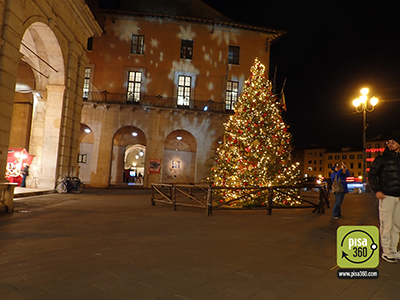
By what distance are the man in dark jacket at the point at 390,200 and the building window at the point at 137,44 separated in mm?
23597

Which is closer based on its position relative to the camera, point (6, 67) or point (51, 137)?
point (6, 67)

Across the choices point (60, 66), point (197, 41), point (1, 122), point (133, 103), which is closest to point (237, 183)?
point (1, 122)

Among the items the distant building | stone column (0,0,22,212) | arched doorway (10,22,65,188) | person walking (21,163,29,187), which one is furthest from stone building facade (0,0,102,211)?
the distant building

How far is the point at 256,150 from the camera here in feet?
39.1

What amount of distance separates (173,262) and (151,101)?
2164cm

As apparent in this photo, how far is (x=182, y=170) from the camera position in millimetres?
27484

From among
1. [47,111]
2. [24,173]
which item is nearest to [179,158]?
[47,111]

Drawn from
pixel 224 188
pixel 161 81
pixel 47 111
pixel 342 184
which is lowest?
pixel 224 188

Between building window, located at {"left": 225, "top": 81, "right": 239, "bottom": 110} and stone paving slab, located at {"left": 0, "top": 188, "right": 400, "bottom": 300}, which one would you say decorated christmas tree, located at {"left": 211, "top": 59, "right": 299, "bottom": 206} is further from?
building window, located at {"left": 225, "top": 81, "right": 239, "bottom": 110}

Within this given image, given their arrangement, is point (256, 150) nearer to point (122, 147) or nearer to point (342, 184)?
point (342, 184)

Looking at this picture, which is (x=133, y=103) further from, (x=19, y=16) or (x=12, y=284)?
(x=12, y=284)

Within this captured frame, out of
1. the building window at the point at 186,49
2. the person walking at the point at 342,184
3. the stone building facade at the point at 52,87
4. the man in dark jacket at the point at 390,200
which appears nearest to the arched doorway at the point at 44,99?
the stone building facade at the point at 52,87

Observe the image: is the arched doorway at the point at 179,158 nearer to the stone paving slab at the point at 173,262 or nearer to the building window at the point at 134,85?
the building window at the point at 134,85

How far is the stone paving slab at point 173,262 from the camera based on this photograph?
3260 millimetres
